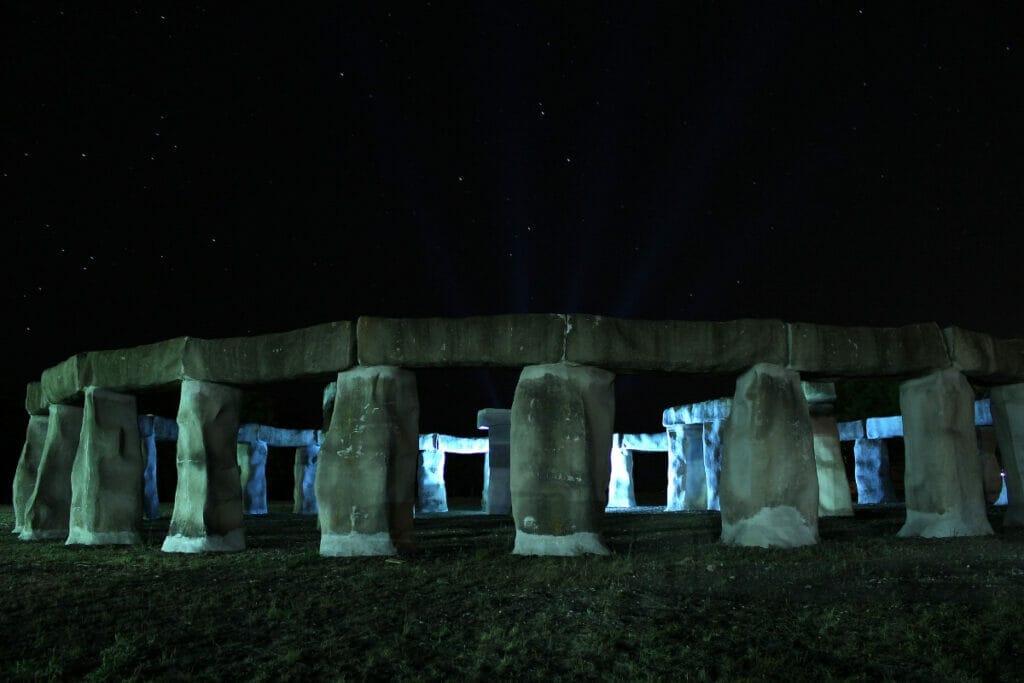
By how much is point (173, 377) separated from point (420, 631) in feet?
22.5

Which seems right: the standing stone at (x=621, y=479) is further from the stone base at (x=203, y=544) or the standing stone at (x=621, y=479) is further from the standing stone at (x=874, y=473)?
the stone base at (x=203, y=544)

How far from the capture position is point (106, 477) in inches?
501

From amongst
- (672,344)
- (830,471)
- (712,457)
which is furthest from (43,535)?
(830,471)

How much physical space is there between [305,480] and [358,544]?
1674 cm

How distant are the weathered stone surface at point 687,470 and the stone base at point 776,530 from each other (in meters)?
12.9

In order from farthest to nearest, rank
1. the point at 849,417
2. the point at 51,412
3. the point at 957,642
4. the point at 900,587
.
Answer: the point at 849,417
the point at 51,412
the point at 900,587
the point at 957,642

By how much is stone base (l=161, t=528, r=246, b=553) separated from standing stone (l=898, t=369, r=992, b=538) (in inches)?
342

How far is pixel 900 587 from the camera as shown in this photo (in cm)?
753

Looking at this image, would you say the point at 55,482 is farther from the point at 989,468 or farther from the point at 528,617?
the point at 989,468

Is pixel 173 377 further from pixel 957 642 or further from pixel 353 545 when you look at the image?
pixel 957 642

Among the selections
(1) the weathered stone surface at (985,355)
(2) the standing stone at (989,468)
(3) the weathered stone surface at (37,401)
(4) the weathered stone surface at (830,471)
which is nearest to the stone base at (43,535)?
(3) the weathered stone surface at (37,401)

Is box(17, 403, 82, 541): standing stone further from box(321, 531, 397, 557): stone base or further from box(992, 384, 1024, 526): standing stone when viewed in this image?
box(992, 384, 1024, 526): standing stone

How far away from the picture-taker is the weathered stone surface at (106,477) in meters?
12.6

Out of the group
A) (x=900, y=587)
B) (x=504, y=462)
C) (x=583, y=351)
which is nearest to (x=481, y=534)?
(x=583, y=351)
